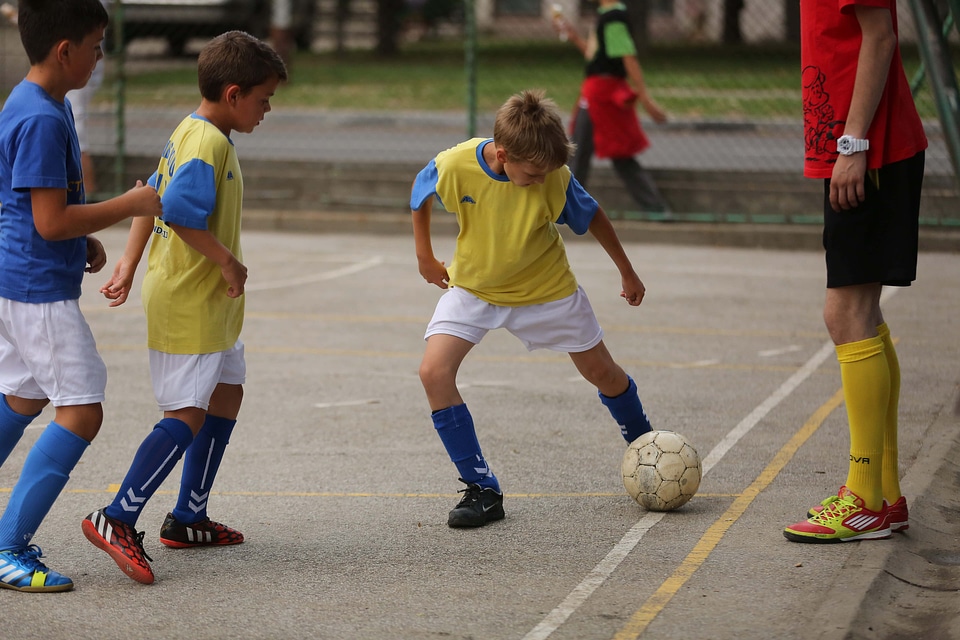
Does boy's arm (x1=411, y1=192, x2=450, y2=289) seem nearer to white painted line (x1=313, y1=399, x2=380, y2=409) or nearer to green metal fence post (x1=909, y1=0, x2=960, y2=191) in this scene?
white painted line (x1=313, y1=399, x2=380, y2=409)

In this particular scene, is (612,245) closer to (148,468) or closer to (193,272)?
(193,272)

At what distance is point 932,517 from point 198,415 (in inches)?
104

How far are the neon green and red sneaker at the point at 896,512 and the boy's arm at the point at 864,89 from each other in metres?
1.04

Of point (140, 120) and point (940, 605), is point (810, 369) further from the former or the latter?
point (140, 120)

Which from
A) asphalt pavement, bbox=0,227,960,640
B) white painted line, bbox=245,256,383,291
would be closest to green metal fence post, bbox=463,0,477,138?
white painted line, bbox=245,256,383,291

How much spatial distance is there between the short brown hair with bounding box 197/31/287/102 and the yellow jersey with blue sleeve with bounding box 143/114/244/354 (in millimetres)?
123

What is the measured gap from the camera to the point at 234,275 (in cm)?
403

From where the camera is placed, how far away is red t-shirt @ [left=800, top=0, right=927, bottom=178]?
4.23 m

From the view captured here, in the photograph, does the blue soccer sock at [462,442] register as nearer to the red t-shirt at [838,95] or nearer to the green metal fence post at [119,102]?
the red t-shirt at [838,95]

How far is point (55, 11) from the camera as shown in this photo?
3848 mm

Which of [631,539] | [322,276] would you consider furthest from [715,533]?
[322,276]

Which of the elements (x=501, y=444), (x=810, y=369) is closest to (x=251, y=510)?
(x=501, y=444)

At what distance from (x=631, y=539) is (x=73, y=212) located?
214 cm

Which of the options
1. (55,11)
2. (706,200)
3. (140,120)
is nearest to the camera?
(55,11)
